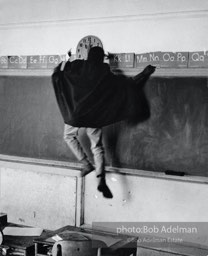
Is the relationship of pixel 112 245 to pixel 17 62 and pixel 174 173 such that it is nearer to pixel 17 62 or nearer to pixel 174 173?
pixel 174 173

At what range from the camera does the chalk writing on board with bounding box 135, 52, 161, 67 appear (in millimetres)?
4176

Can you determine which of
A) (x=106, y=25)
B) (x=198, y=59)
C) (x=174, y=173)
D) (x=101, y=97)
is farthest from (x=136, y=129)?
(x=106, y=25)

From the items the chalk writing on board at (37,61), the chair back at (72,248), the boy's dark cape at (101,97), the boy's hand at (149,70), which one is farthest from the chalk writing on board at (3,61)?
the chair back at (72,248)

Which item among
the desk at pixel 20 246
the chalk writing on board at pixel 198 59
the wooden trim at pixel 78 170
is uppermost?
the chalk writing on board at pixel 198 59

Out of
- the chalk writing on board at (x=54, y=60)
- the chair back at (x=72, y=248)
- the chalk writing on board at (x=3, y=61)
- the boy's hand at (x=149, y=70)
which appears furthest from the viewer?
the chalk writing on board at (x=3, y=61)

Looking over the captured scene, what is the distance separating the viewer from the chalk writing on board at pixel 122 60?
14.1 ft

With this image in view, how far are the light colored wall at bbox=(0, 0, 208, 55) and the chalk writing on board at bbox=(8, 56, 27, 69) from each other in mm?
70

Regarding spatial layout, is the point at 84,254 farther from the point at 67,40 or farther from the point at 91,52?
the point at 67,40

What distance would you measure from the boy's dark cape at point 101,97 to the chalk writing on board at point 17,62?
730 mm

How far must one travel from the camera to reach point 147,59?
4.22 meters

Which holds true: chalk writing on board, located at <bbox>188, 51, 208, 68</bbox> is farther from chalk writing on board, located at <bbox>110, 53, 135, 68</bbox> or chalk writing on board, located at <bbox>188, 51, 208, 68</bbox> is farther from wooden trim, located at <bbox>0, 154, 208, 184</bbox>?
wooden trim, located at <bbox>0, 154, 208, 184</bbox>

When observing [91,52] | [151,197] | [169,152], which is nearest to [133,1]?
[91,52]

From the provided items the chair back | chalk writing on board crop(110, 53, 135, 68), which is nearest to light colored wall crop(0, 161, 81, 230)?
chalk writing on board crop(110, 53, 135, 68)

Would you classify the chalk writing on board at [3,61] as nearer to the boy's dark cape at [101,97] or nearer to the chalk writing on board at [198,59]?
the boy's dark cape at [101,97]
